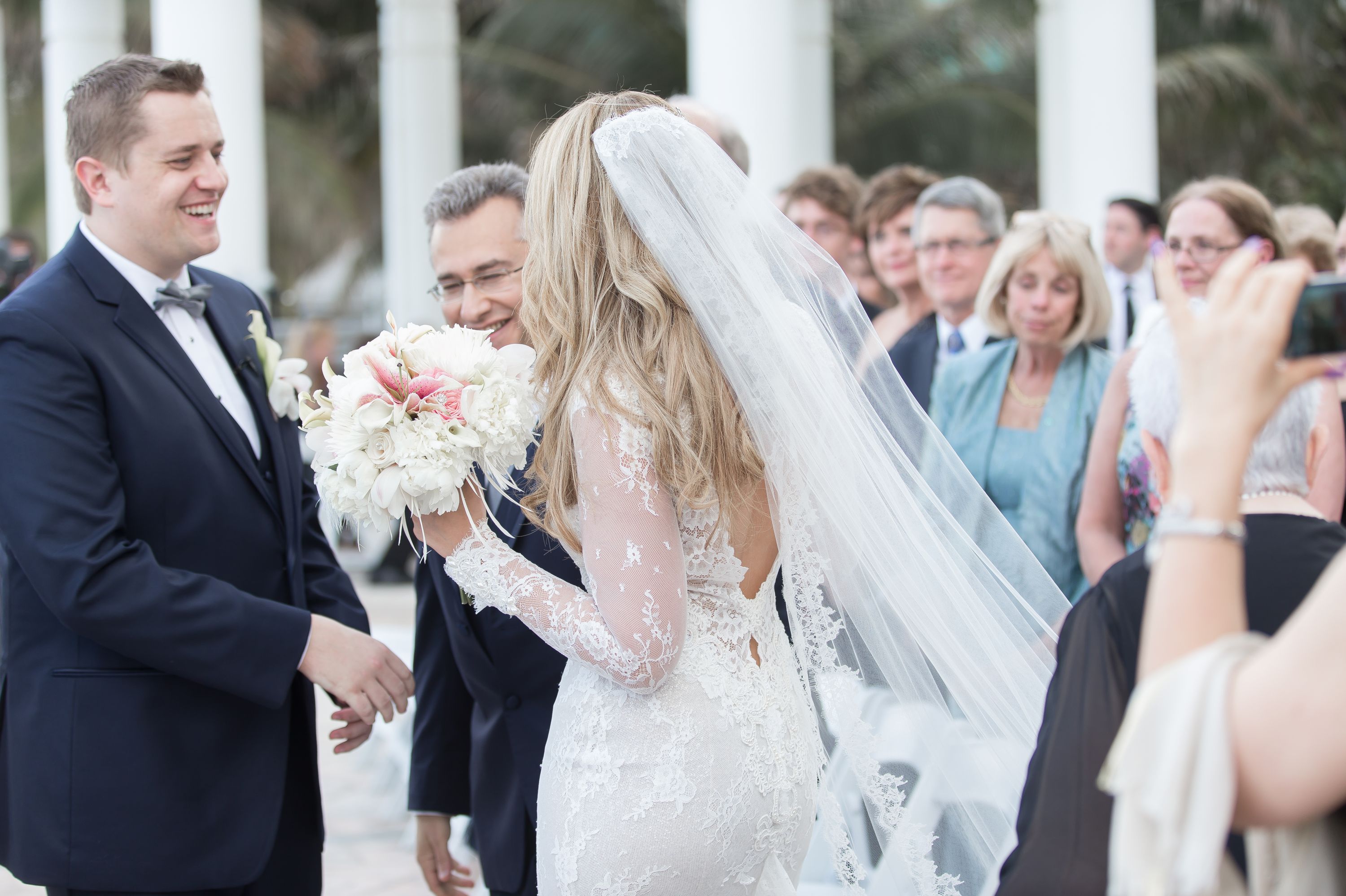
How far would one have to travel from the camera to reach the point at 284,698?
274 cm

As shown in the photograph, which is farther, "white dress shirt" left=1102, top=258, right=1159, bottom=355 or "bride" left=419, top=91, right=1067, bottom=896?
"white dress shirt" left=1102, top=258, right=1159, bottom=355

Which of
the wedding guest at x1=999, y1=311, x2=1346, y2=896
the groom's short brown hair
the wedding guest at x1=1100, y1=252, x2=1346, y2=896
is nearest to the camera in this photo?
the wedding guest at x1=1100, y1=252, x2=1346, y2=896

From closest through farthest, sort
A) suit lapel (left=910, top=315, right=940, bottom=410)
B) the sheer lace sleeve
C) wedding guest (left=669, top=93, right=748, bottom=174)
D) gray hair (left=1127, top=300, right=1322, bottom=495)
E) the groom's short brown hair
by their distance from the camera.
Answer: gray hair (left=1127, top=300, right=1322, bottom=495)
the sheer lace sleeve
the groom's short brown hair
wedding guest (left=669, top=93, right=748, bottom=174)
suit lapel (left=910, top=315, right=940, bottom=410)

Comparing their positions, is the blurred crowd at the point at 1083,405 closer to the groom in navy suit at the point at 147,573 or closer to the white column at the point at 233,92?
the groom in navy suit at the point at 147,573

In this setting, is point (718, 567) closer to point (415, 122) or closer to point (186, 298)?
point (186, 298)

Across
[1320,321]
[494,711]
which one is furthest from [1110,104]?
[1320,321]

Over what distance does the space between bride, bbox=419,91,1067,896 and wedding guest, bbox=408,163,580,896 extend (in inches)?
15.6

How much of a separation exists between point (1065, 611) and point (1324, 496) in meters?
1.48

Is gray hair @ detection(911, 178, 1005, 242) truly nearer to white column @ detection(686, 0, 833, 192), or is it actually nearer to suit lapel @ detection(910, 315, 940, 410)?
suit lapel @ detection(910, 315, 940, 410)

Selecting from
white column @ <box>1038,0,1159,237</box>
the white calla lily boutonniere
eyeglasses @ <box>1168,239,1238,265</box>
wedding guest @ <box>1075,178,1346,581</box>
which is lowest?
wedding guest @ <box>1075,178,1346,581</box>

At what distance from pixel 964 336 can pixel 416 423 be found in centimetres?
342

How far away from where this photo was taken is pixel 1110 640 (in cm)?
167

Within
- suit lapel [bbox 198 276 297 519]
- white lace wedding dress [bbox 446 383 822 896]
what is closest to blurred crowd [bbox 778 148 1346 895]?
white lace wedding dress [bbox 446 383 822 896]

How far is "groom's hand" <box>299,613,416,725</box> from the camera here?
9.05ft
